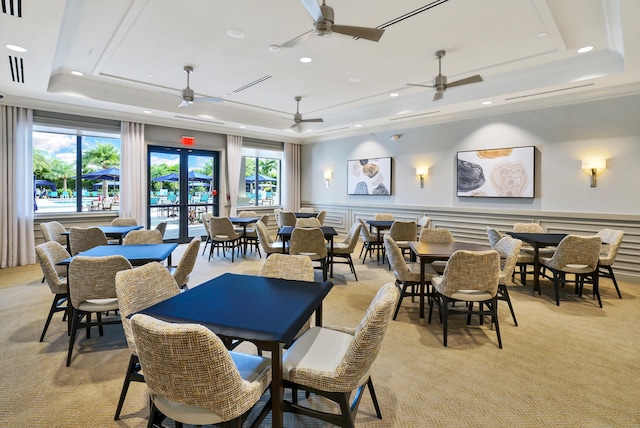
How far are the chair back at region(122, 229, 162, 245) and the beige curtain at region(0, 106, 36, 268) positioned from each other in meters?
3.31

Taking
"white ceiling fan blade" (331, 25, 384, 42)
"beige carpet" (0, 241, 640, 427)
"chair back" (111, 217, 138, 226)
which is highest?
"white ceiling fan blade" (331, 25, 384, 42)

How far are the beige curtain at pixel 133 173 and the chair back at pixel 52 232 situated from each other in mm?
1863

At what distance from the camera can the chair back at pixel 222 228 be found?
6.38m

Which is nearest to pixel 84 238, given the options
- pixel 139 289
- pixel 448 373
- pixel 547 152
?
pixel 139 289

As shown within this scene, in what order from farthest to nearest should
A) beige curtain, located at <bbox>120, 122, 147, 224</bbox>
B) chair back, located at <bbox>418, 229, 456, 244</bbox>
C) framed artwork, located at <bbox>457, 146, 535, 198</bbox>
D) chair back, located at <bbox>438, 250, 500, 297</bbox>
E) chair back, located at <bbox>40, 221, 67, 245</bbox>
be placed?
beige curtain, located at <bbox>120, 122, 147, 224</bbox> < framed artwork, located at <bbox>457, 146, 535, 198</bbox> < chair back, located at <bbox>40, 221, 67, 245</bbox> < chair back, located at <bbox>418, 229, 456, 244</bbox> < chair back, located at <bbox>438, 250, 500, 297</bbox>

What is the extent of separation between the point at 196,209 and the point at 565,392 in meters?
7.79

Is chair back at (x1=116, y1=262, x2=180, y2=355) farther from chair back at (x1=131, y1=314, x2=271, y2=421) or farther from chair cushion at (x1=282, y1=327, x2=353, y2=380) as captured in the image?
chair cushion at (x1=282, y1=327, x2=353, y2=380)

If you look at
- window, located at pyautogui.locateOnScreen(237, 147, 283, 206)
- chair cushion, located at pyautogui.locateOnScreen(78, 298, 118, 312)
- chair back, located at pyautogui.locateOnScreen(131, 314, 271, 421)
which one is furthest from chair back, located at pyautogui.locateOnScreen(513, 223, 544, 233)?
window, located at pyautogui.locateOnScreen(237, 147, 283, 206)

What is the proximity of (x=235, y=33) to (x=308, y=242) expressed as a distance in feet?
8.84

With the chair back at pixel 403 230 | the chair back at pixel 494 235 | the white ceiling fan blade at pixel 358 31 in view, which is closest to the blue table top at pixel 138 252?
the white ceiling fan blade at pixel 358 31

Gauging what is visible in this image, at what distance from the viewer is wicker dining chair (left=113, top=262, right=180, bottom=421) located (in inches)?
72.7

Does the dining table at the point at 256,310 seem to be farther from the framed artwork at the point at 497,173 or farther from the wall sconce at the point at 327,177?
Result: the wall sconce at the point at 327,177

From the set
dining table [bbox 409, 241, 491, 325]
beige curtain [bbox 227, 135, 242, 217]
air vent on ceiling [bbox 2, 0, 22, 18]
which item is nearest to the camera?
air vent on ceiling [bbox 2, 0, 22, 18]

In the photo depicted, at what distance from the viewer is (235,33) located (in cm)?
382
